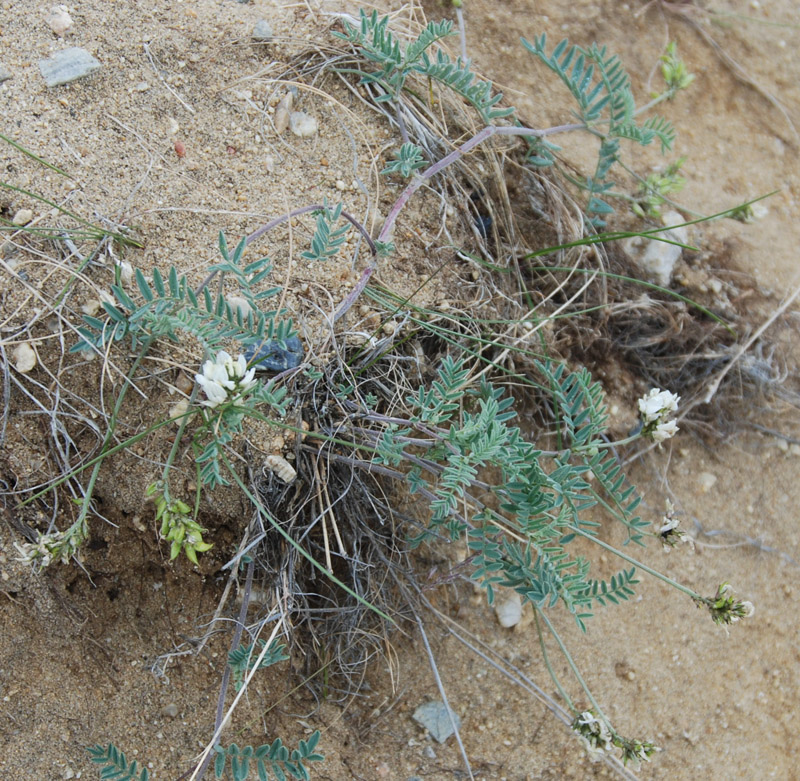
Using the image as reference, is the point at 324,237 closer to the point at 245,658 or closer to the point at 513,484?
the point at 513,484

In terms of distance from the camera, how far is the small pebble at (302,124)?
75.8 inches

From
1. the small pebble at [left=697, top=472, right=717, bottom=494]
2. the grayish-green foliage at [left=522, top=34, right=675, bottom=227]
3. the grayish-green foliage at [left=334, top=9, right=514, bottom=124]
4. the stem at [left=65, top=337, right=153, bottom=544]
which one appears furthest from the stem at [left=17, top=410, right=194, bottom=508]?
the small pebble at [left=697, top=472, right=717, bottom=494]

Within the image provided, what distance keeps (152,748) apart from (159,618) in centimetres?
31

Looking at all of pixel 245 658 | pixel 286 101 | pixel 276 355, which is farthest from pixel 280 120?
pixel 245 658

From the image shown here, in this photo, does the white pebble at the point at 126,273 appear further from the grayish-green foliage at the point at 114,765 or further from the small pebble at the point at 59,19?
the grayish-green foliage at the point at 114,765

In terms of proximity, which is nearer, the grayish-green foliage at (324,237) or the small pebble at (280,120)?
the grayish-green foliage at (324,237)

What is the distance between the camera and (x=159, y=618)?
1812 millimetres

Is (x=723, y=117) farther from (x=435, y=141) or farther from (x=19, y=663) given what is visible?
(x=19, y=663)

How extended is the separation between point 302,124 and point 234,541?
109 cm

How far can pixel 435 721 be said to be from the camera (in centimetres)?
195

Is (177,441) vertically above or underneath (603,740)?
above

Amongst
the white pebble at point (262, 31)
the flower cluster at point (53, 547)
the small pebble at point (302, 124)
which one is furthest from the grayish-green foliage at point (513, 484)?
A: the white pebble at point (262, 31)

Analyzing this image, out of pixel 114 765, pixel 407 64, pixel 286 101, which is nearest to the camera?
pixel 114 765

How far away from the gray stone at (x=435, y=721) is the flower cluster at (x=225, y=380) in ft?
3.50
